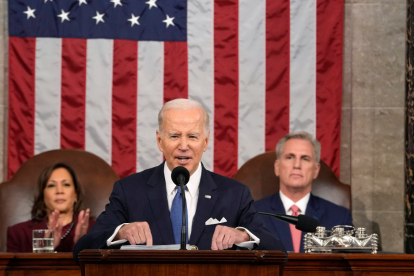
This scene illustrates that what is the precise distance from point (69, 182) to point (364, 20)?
3054mm

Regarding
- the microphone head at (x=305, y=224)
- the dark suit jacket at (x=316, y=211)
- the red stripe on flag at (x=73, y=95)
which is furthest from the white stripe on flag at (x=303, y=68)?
the microphone head at (x=305, y=224)

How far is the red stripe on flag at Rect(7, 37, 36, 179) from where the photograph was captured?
527 centimetres

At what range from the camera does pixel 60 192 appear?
4418 mm

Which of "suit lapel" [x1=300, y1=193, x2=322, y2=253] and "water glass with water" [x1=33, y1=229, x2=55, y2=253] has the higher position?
"suit lapel" [x1=300, y1=193, x2=322, y2=253]

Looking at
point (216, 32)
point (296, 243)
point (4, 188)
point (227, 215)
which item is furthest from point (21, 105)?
point (227, 215)

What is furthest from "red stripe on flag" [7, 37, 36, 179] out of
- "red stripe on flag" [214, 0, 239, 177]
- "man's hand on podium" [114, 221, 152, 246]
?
"man's hand on podium" [114, 221, 152, 246]

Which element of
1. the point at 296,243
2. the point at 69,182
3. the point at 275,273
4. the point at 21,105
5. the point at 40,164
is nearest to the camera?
the point at 275,273

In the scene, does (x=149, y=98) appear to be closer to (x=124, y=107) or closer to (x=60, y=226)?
(x=124, y=107)

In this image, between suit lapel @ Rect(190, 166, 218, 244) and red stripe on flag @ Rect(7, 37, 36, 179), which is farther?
red stripe on flag @ Rect(7, 37, 36, 179)

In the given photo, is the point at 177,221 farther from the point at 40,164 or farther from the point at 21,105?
the point at 21,105

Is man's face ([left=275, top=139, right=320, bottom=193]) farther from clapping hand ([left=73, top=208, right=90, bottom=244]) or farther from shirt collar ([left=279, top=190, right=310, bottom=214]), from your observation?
clapping hand ([left=73, top=208, right=90, bottom=244])

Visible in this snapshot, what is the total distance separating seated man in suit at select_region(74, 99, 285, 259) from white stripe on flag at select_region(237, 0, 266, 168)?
8.07ft

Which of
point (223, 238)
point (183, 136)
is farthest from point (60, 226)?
point (223, 238)

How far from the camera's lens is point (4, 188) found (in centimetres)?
473
